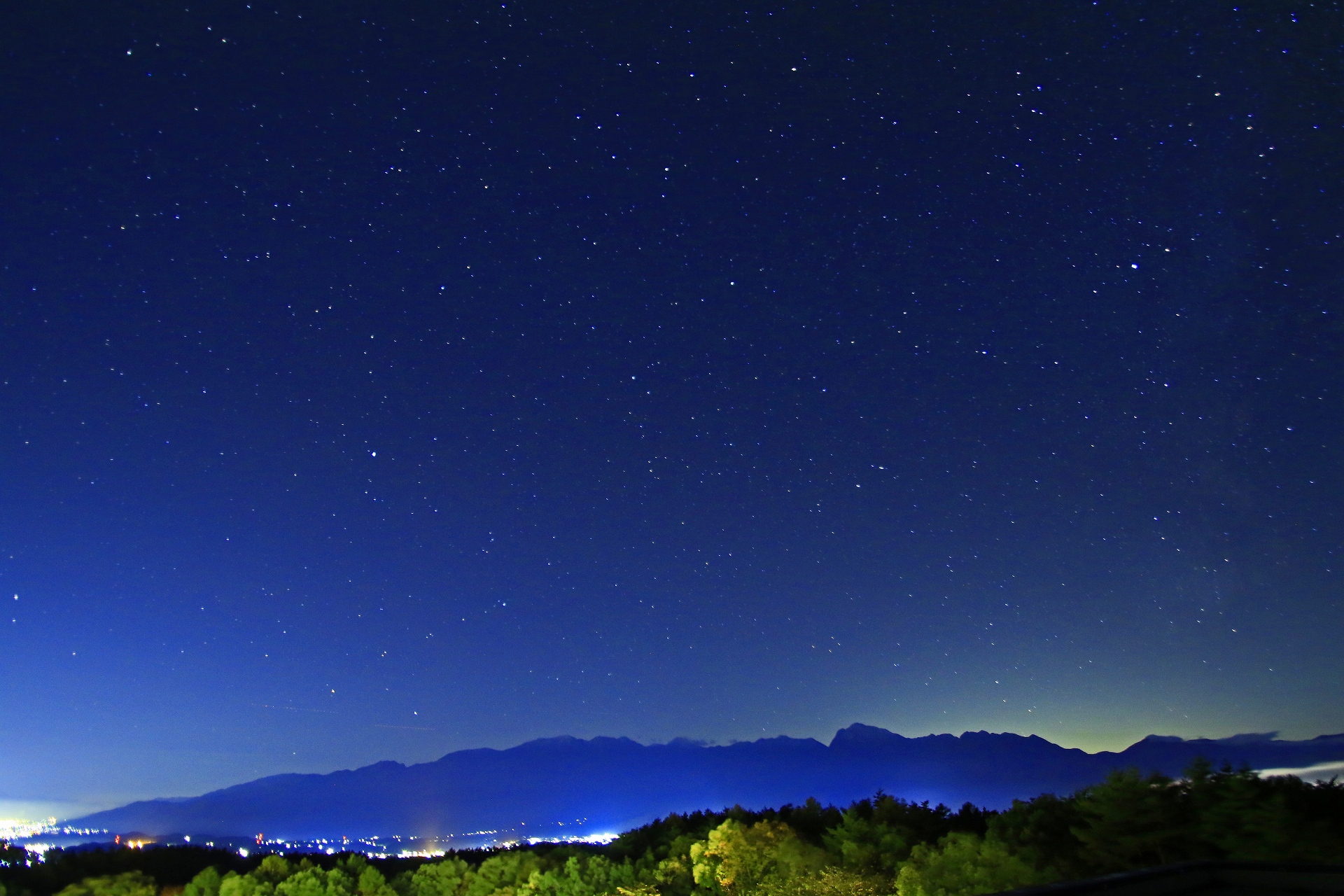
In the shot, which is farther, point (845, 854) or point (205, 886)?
point (205, 886)

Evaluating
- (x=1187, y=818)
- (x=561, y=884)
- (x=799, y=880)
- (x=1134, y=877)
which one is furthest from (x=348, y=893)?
(x=1134, y=877)

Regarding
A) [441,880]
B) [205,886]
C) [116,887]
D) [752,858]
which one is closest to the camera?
[752,858]

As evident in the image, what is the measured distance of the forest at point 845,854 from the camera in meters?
13.0

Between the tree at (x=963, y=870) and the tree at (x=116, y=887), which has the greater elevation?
the tree at (x=963, y=870)

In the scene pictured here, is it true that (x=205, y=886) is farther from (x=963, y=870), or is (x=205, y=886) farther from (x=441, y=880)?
(x=963, y=870)

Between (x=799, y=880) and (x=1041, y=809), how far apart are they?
10508 millimetres

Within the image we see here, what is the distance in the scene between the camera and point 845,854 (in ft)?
94.4

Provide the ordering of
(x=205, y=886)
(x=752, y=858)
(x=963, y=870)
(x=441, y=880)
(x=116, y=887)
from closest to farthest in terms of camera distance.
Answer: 1. (x=963, y=870)
2. (x=752, y=858)
3. (x=441, y=880)
4. (x=205, y=886)
5. (x=116, y=887)

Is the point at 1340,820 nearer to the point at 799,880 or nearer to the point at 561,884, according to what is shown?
the point at 799,880

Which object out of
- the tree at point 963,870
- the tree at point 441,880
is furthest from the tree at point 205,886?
the tree at point 963,870

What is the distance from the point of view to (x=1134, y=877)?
7.84 meters

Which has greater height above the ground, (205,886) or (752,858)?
(752,858)

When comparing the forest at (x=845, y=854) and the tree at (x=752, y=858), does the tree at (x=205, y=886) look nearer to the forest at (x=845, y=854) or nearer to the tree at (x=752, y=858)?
the forest at (x=845, y=854)

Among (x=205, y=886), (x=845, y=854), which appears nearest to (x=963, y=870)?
(x=845, y=854)
